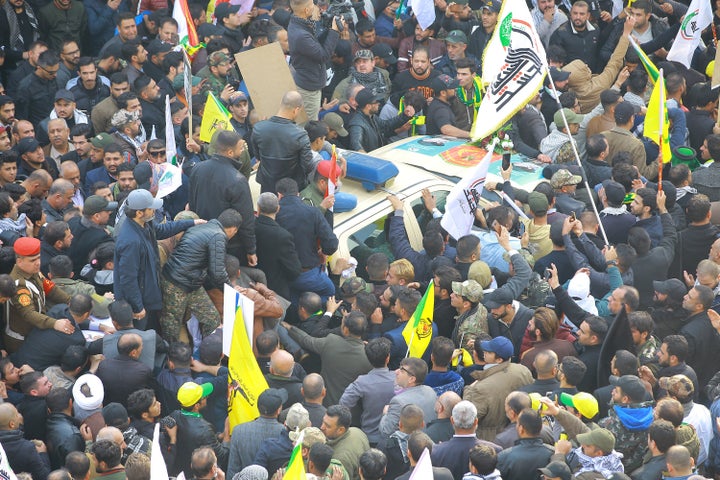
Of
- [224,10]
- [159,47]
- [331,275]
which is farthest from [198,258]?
[224,10]

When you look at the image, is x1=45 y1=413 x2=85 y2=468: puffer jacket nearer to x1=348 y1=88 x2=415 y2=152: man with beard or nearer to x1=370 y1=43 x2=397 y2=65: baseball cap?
x1=348 y1=88 x2=415 y2=152: man with beard

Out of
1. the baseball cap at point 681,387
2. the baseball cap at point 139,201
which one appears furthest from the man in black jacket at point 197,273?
the baseball cap at point 681,387

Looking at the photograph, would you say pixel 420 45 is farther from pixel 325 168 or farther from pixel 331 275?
pixel 331 275

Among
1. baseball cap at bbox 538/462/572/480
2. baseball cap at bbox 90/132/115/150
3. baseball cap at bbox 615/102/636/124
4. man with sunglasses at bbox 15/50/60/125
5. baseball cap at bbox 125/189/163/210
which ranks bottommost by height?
man with sunglasses at bbox 15/50/60/125

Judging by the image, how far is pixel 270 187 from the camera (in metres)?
12.4

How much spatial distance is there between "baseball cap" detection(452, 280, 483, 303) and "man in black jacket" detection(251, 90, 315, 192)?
1962mm

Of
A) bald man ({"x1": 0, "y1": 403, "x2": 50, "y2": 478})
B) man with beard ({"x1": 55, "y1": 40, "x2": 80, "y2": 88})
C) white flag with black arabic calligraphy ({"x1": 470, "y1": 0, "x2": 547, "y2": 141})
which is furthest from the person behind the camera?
man with beard ({"x1": 55, "y1": 40, "x2": 80, "y2": 88})

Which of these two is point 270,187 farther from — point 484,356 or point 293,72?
point 484,356

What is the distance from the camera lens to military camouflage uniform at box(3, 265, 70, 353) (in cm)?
1050

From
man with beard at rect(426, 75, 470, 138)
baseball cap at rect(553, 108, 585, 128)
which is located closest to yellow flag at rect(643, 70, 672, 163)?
baseball cap at rect(553, 108, 585, 128)

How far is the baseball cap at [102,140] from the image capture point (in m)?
13.1

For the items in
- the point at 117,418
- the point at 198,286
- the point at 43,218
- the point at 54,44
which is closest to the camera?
the point at 117,418

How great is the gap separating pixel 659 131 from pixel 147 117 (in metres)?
5.64

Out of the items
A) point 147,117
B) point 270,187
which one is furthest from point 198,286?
point 147,117
